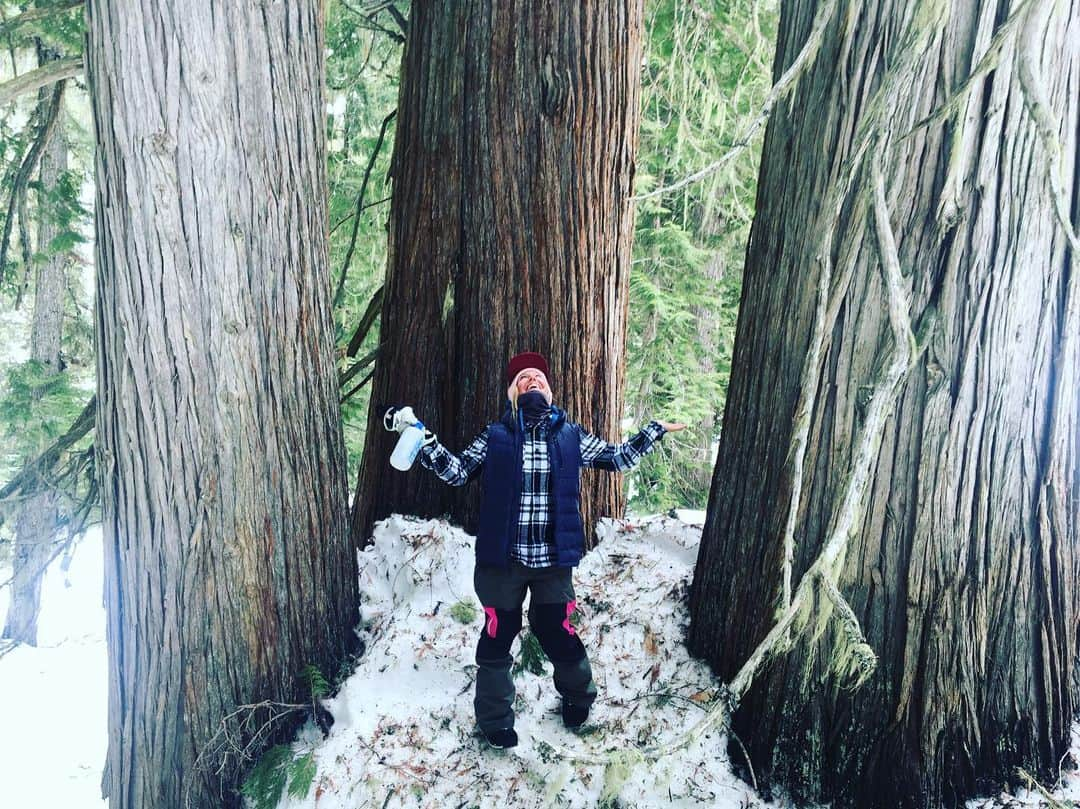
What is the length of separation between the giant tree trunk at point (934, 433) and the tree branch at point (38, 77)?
3.39 meters

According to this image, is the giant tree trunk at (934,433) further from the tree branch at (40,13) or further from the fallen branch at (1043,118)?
the tree branch at (40,13)

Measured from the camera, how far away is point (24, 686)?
904 cm

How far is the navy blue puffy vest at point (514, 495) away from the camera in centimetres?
326

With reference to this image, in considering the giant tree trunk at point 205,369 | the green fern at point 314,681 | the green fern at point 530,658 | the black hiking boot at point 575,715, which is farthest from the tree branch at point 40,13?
the black hiking boot at point 575,715

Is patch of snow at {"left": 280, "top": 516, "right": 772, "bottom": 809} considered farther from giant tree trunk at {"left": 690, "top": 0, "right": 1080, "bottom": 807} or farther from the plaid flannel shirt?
the plaid flannel shirt

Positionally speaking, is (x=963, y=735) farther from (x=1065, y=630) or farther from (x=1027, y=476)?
(x=1027, y=476)

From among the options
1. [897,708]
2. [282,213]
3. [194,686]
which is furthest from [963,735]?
[282,213]

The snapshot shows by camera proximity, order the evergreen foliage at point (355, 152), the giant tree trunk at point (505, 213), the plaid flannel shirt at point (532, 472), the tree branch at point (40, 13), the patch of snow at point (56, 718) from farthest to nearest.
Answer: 1. the patch of snow at point (56, 718)
2. the evergreen foliage at point (355, 152)
3. the giant tree trunk at point (505, 213)
4. the tree branch at point (40, 13)
5. the plaid flannel shirt at point (532, 472)

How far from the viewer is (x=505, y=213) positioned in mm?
4000

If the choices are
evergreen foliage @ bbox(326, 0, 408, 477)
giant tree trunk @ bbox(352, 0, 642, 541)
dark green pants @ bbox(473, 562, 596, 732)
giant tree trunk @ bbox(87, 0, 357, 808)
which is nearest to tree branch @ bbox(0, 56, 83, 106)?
giant tree trunk @ bbox(87, 0, 357, 808)

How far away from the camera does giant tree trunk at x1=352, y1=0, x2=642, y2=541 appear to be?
3955 millimetres

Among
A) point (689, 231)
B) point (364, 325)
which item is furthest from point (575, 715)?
point (689, 231)

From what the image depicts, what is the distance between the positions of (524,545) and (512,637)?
46 centimetres

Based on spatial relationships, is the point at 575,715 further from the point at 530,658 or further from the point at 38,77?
the point at 38,77
